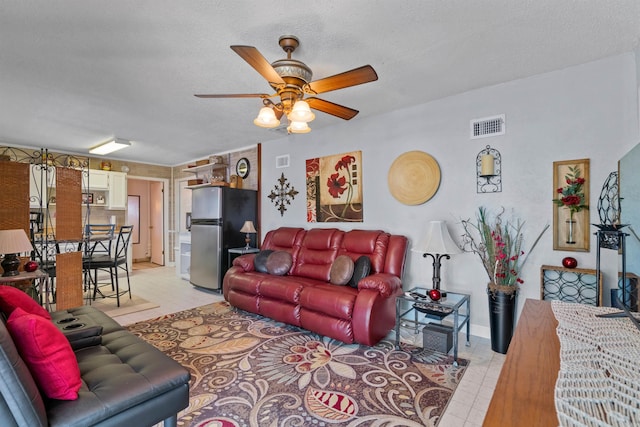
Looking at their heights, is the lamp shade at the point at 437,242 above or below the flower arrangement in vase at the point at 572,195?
below

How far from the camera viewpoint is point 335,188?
421 cm

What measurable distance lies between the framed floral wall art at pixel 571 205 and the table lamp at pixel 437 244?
870mm

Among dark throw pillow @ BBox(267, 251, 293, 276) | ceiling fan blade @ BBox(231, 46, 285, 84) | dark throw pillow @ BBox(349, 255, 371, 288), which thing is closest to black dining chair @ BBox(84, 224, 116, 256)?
dark throw pillow @ BBox(267, 251, 293, 276)

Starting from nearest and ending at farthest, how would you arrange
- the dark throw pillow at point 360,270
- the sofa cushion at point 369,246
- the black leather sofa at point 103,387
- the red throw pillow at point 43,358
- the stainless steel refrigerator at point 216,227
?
the black leather sofa at point 103,387, the red throw pillow at point 43,358, the dark throw pillow at point 360,270, the sofa cushion at point 369,246, the stainless steel refrigerator at point 216,227

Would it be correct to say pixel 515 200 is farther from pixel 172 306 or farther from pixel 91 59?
pixel 172 306

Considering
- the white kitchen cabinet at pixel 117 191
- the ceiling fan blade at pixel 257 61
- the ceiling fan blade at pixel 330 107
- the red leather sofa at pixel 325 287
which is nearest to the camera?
the ceiling fan blade at pixel 257 61

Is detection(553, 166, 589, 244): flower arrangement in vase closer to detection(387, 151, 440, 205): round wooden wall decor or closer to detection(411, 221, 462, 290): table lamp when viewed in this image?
detection(411, 221, 462, 290): table lamp

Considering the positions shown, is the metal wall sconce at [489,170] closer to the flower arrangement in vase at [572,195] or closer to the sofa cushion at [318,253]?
the flower arrangement in vase at [572,195]

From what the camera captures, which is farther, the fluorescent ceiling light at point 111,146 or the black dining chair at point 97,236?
the fluorescent ceiling light at point 111,146

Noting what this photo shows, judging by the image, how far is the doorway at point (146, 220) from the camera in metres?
7.70

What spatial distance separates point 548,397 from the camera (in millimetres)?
836

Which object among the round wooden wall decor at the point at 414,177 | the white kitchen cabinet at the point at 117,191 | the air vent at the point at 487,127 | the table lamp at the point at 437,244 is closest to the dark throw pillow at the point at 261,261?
the round wooden wall decor at the point at 414,177

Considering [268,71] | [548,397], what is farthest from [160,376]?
[268,71]

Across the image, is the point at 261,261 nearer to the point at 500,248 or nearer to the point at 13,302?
the point at 13,302
